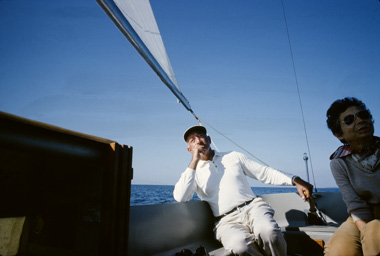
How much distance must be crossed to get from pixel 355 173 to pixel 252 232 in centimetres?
102

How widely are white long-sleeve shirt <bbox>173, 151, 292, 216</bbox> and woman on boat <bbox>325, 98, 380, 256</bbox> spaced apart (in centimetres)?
69

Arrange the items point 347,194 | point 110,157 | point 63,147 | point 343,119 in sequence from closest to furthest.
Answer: point 63,147 < point 110,157 < point 347,194 < point 343,119

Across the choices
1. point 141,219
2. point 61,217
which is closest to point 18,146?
point 61,217

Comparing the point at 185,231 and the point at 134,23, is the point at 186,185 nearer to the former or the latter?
the point at 185,231

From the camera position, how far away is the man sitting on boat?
1.77 meters

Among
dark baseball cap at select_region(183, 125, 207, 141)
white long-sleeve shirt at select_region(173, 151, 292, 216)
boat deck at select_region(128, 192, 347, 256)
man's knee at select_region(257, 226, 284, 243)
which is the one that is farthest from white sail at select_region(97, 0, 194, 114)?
man's knee at select_region(257, 226, 284, 243)

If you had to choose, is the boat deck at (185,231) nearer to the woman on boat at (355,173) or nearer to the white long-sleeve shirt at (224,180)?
the white long-sleeve shirt at (224,180)

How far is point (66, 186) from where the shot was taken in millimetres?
1168

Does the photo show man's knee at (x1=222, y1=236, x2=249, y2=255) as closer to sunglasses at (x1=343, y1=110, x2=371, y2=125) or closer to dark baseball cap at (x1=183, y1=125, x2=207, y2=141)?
sunglasses at (x1=343, y1=110, x2=371, y2=125)

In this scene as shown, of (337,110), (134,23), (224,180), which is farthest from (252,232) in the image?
Result: (134,23)

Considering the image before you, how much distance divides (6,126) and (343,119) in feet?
7.02

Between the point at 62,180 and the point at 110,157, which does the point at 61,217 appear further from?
the point at 110,157

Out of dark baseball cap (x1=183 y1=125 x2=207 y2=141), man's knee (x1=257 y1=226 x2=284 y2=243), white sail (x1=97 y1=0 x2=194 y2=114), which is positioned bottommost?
man's knee (x1=257 y1=226 x2=284 y2=243)

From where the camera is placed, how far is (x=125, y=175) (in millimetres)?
1016
